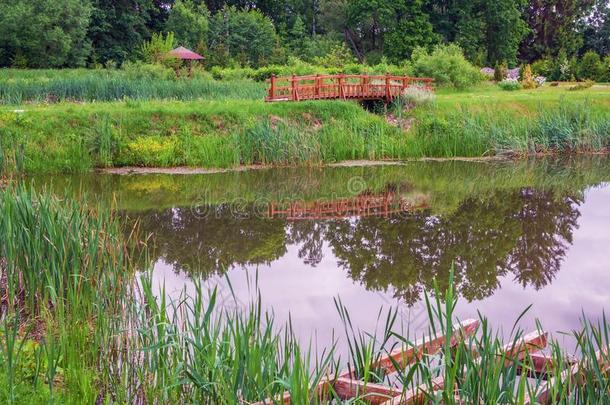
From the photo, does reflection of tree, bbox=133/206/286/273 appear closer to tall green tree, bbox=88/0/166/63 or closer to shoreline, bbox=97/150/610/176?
shoreline, bbox=97/150/610/176

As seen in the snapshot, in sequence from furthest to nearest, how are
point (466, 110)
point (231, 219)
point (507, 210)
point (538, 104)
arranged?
1. point (538, 104)
2. point (466, 110)
3. point (507, 210)
4. point (231, 219)

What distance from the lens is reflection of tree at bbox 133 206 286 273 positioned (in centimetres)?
1048

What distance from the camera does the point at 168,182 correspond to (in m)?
17.1

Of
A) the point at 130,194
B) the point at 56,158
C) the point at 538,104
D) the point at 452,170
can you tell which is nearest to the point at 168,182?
the point at 130,194

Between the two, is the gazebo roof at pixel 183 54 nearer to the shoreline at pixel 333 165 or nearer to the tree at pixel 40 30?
the tree at pixel 40 30

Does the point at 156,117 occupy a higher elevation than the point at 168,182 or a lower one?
higher

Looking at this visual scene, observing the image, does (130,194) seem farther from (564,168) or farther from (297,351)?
(297,351)

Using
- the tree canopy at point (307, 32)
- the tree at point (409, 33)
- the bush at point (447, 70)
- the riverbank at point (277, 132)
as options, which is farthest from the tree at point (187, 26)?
the riverbank at point (277, 132)

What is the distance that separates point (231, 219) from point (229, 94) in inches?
482

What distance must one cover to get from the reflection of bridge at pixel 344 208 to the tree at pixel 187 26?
3126cm

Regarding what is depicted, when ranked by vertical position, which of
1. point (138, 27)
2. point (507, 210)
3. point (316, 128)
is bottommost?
point (507, 210)

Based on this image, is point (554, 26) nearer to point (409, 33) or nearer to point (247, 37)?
point (409, 33)

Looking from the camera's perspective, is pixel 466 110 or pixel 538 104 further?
pixel 538 104

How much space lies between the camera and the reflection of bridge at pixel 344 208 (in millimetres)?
13844
